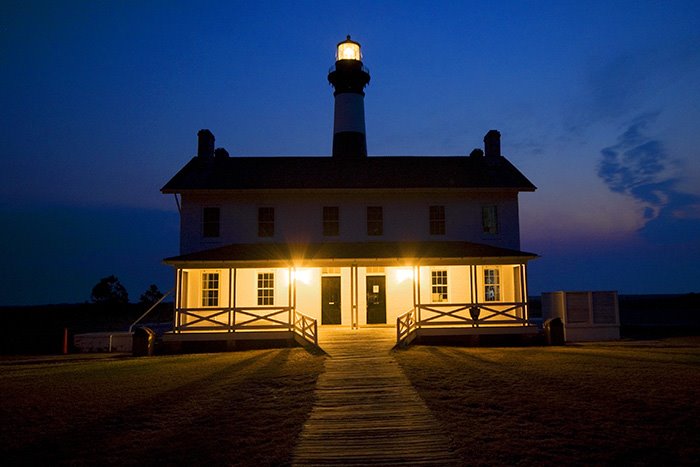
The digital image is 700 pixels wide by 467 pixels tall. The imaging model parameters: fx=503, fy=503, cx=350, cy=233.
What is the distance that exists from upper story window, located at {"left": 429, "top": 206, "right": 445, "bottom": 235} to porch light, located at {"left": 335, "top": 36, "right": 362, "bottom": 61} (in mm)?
12350

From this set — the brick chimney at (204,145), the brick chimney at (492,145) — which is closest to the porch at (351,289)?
the brick chimney at (204,145)

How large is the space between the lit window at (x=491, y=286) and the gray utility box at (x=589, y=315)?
7.21 ft

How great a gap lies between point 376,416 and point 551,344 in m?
10.8

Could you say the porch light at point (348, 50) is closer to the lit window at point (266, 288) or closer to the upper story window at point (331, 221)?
the upper story window at point (331, 221)

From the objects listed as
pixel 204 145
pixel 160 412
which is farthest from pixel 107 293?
pixel 160 412

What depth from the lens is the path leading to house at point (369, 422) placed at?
651 centimetres

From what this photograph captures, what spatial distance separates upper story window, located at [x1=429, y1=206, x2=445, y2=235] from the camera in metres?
20.1

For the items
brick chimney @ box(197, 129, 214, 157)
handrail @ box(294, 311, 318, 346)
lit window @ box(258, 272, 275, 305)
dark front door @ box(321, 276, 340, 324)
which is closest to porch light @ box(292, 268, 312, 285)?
dark front door @ box(321, 276, 340, 324)

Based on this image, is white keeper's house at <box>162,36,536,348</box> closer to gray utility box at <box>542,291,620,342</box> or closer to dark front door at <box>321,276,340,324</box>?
dark front door at <box>321,276,340,324</box>

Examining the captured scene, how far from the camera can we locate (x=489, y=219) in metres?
20.3

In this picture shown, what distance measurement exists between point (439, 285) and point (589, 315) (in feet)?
18.8

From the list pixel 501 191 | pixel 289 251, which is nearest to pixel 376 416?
pixel 289 251

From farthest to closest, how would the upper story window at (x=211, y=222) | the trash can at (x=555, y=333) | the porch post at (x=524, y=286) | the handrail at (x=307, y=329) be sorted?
the upper story window at (x=211, y=222) → the porch post at (x=524, y=286) → the trash can at (x=555, y=333) → the handrail at (x=307, y=329)

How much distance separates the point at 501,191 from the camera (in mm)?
20172
